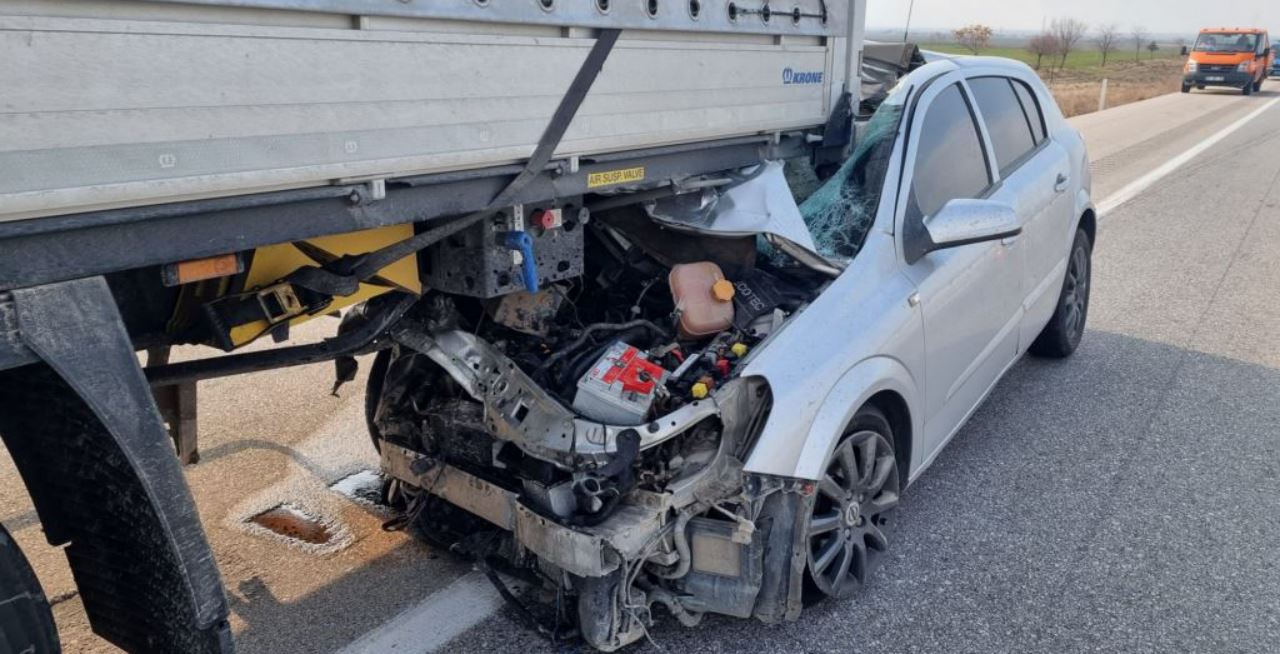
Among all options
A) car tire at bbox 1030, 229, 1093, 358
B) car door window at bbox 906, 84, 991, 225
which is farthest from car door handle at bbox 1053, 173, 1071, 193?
car door window at bbox 906, 84, 991, 225

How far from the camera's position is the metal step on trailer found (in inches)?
73.6

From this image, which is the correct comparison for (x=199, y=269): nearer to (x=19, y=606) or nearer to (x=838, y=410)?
(x=19, y=606)

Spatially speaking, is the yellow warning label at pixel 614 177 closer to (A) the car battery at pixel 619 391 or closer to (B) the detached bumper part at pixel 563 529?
(A) the car battery at pixel 619 391

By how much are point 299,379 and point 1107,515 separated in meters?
4.31

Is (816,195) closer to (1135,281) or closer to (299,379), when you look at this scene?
(299,379)

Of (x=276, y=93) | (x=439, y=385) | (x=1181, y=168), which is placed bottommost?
(x=1181, y=168)

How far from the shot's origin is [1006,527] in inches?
159

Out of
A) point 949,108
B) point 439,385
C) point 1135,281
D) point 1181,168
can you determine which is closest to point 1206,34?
point 1181,168

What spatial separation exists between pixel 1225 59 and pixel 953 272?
34.3 metres

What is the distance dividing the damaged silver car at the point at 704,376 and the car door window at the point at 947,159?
A: 1cm

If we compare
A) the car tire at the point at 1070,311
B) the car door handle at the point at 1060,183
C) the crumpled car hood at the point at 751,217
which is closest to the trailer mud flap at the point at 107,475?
the crumpled car hood at the point at 751,217

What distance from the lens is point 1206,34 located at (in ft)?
107

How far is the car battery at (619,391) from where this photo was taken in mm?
3193

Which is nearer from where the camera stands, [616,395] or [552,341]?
[616,395]
